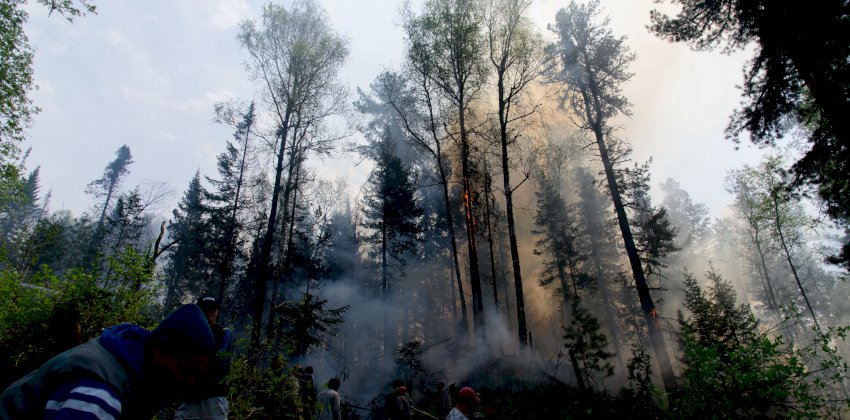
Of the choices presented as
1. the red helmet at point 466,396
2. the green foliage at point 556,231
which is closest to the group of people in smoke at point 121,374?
the red helmet at point 466,396

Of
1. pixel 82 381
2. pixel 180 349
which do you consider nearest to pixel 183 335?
pixel 180 349

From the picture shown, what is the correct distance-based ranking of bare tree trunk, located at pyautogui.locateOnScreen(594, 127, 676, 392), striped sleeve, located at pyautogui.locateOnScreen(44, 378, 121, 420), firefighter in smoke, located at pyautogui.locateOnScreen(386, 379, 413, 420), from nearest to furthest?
striped sleeve, located at pyautogui.locateOnScreen(44, 378, 121, 420), firefighter in smoke, located at pyautogui.locateOnScreen(386, 379, 413, 420), bare tree trunk, located at pyautogui.locateOnScreen(594, 127, 676, 392)

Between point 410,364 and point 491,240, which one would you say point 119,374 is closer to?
point 410,364

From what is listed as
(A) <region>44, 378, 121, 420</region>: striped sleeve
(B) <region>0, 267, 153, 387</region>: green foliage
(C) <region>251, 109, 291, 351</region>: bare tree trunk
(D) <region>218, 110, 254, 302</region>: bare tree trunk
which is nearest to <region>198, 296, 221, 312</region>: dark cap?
(B) <region>0, 267, 153, 387</region>: green foliage

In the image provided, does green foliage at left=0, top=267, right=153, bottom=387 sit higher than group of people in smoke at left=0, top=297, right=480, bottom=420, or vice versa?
green foliage at left=0, top=267, right=153, bottom=387

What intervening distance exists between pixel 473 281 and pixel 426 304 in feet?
73.9

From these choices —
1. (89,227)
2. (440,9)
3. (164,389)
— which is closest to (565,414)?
(164,389)

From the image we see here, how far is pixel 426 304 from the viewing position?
1433 inches

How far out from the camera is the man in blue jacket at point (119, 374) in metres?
1.50

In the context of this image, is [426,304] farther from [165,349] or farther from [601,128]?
[165,349]

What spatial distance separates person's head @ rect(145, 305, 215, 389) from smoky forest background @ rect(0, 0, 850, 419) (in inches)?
132

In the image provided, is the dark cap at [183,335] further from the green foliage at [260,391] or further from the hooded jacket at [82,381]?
the green foliage at [260,391]

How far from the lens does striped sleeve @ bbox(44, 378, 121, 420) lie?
4.75 feet

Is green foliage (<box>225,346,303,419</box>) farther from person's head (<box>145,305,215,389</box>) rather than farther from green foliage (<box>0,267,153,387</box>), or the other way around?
person's head (<box>145,305,215,389</box>)
